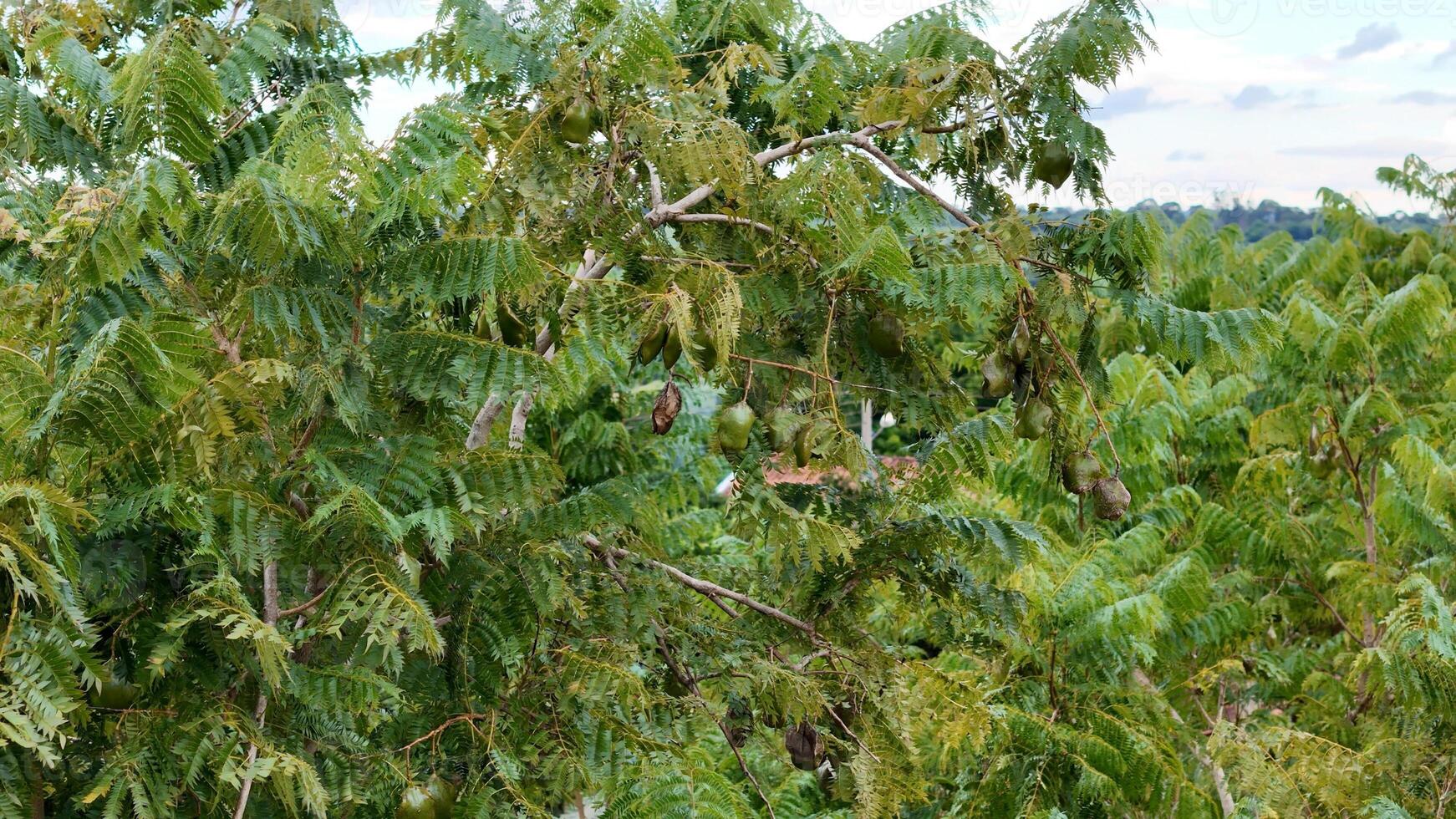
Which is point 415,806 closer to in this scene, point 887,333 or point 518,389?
point 518,389

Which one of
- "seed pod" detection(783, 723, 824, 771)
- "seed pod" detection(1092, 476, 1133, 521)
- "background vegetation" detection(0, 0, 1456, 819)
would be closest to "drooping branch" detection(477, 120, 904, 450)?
"background vegetation" detection(0, 0, 1456, 819)

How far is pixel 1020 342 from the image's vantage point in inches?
123

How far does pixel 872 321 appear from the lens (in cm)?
324

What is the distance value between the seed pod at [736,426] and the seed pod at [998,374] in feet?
2.10

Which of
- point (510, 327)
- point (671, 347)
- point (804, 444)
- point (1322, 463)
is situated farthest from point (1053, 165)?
point (1322, 463)

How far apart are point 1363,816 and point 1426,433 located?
3.03 m

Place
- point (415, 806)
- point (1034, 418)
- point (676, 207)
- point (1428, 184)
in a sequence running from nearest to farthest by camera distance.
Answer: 1. point (415, 806)
2. point (1034, 418)
3. point (676, 207)
4. point (1428, 184)

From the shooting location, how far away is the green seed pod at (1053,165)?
3236 millimetres

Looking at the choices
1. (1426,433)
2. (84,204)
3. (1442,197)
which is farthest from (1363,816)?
(1442,197)

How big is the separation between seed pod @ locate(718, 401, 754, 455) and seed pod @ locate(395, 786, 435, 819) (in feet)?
3.31

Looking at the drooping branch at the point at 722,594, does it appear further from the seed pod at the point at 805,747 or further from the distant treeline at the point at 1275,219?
the distant treeline at the point at 1275,219

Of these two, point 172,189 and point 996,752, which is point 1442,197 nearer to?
point 996,752

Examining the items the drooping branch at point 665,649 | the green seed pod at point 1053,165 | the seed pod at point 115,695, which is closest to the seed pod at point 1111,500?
the green seed pod at point 1053,165

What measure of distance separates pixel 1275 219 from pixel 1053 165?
11.0m
